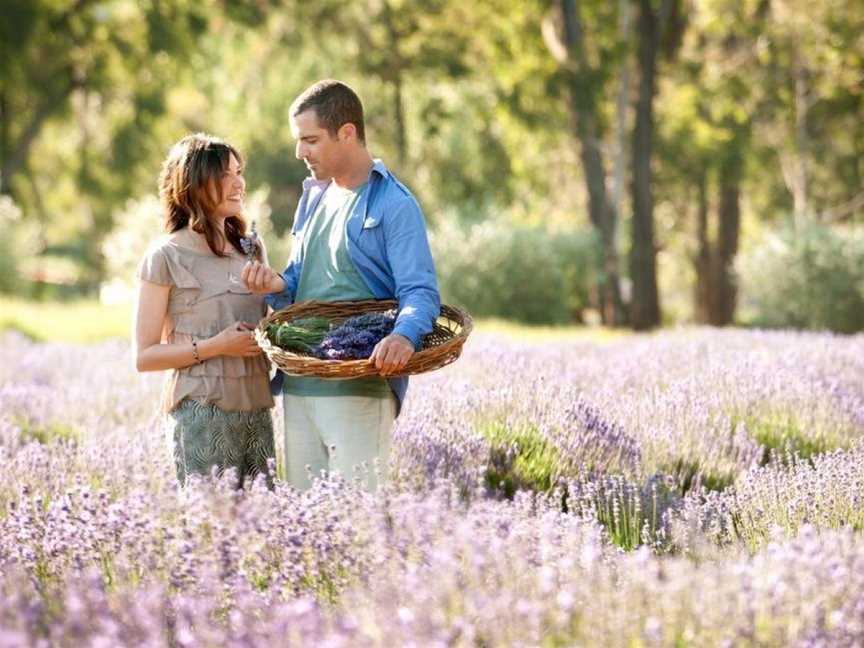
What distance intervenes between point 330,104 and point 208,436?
1.13m

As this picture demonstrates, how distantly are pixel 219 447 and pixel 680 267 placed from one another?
34970 millimetres

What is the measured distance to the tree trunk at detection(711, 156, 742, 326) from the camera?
23080mm

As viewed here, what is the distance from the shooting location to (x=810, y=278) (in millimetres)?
16375

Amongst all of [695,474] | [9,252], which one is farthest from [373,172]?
[9,252]

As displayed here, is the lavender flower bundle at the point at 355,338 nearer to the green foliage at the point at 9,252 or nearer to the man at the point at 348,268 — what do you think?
the man at the point at 348,268

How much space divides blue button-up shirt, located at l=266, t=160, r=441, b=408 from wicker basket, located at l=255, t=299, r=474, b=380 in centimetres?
9

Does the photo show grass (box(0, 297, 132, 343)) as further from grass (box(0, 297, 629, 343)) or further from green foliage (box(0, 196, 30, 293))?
green foliage (box(0, 196, 30, 293))

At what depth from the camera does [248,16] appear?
2067 cm

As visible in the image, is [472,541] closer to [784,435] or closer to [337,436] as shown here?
[337,436]

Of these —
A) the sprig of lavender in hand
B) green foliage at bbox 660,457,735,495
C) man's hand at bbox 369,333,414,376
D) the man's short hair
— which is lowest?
green foliage at bbox 660,457,735,495

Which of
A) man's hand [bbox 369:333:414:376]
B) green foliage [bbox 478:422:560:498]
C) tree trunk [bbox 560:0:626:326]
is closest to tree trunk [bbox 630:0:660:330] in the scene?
tree trunk [bbox 560:0:626:326]

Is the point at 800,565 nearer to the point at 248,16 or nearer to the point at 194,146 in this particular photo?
the point at 194,146

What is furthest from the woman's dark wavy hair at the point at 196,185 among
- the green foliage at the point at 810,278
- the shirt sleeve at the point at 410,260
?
the green foliage at the point at 810,278

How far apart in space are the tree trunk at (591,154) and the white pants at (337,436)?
1392 centimetres
